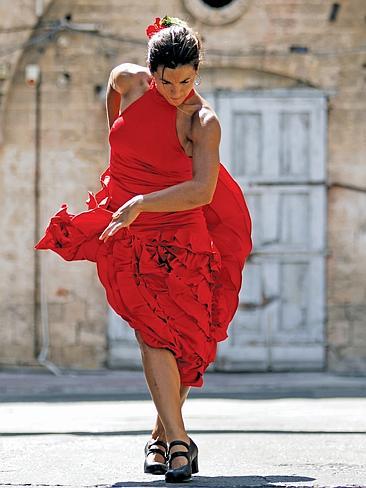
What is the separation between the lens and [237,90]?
12359 millimetres

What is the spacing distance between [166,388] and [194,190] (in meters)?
0.76

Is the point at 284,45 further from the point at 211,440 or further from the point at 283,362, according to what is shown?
the point at 211,440

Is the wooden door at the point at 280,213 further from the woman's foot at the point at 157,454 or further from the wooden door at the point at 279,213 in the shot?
the woman's foot at the point at 157,454

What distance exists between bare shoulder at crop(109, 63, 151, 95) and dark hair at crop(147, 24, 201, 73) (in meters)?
0.19

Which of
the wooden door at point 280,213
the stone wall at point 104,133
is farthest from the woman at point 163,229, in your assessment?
the stone wall at point 104,133

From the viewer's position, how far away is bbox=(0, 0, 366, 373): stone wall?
12367 mm

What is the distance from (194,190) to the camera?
5.50m

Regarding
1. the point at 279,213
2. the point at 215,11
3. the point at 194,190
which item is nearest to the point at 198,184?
the point at 194,190

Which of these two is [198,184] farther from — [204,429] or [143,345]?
[204,429]

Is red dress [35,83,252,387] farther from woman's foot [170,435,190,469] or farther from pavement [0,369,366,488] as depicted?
pavement [0,369,366,488]

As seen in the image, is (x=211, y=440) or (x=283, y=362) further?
(x=283, y=362)

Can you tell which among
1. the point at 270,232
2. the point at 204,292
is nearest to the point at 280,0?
the point at 270,232

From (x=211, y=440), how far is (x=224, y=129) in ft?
18.4

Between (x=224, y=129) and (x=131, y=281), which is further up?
(x=224, y=129)
